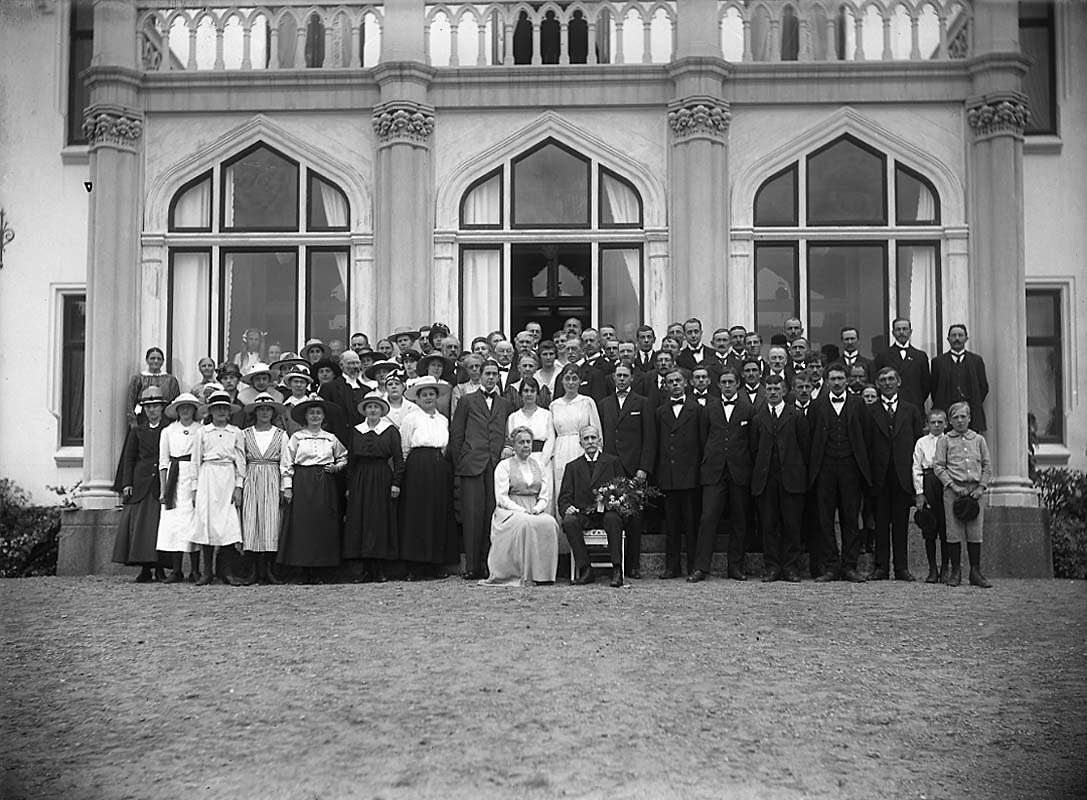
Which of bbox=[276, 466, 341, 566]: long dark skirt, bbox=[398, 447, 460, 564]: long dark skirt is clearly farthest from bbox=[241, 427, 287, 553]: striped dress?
bbox=[398, 447, 460, 564]: long dark skirt

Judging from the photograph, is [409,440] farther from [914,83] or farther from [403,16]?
[914,83]

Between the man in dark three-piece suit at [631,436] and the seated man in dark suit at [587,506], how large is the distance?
0.21m

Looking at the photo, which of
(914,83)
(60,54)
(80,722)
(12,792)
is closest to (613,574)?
(80,722)

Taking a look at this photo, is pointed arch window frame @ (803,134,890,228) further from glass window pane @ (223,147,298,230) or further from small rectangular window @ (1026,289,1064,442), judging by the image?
glass window pane @ (223,147,298,230)

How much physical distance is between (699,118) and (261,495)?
7.46 metres

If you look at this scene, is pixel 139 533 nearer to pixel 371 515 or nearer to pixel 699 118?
pixel 371 515

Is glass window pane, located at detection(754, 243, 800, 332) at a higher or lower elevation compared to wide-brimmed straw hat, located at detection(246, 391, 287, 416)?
higher

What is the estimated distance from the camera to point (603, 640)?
9.79 m

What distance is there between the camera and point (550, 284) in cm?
1830

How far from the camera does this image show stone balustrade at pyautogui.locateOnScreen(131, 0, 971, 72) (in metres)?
17.9

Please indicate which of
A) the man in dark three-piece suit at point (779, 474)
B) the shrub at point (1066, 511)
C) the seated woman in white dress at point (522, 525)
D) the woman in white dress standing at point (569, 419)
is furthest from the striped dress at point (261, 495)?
the shrub at point (1066, 511)

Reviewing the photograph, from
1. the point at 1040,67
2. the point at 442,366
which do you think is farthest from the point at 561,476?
the point at 1040,67

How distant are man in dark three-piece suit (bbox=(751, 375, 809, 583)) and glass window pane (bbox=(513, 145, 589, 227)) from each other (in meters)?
5.31

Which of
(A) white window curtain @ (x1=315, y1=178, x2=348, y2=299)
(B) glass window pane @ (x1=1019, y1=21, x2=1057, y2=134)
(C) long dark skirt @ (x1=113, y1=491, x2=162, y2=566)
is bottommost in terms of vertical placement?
(C) long dark skirt @ (x1=113, y1=491, x2=162, y2=566)
